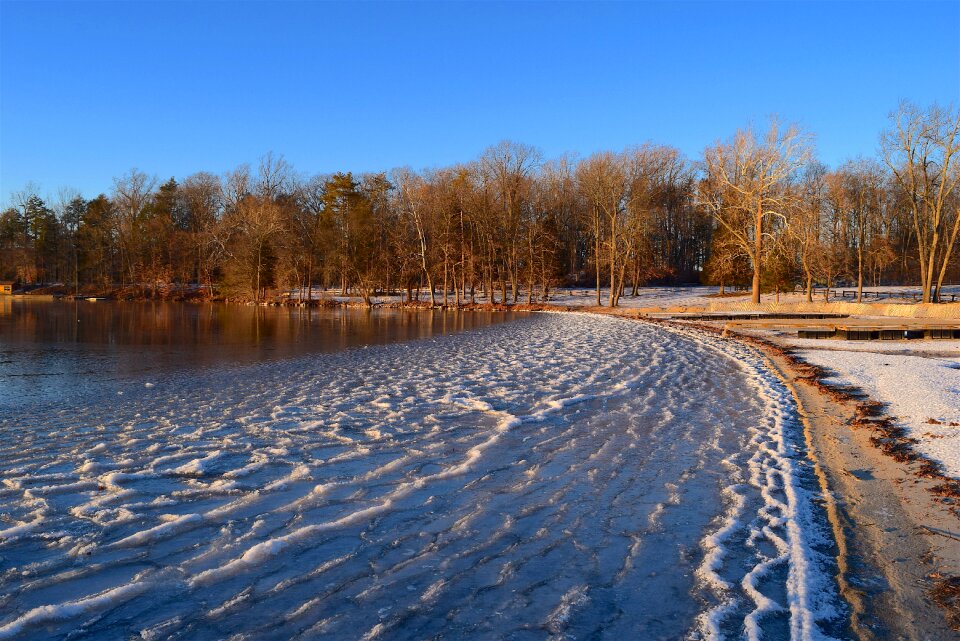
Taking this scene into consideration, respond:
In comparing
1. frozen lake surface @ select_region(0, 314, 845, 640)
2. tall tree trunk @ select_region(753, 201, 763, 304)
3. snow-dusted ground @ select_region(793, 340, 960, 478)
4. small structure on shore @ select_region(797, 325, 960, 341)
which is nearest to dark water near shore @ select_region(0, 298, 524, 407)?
frozen lake surface @ select_region(0, 314, 845, 640)

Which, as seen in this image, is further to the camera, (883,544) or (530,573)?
(883,544)

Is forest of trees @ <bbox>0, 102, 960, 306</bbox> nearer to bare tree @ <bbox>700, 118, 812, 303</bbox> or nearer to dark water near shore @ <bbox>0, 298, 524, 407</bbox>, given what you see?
bare tree @ <bbox>700, 118, 812, 303</bbox>

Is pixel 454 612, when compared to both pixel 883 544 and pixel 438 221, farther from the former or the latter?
pixel 438 221

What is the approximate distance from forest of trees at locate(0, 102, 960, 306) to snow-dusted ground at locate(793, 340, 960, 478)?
59.3 ft

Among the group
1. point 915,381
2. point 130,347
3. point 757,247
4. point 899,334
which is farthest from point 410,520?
point 757,247

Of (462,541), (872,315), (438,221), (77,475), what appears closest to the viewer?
(462,541)

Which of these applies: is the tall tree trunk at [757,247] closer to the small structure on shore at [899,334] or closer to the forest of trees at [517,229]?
the forest of trees at [517,229]

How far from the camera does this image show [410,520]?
4848 mm

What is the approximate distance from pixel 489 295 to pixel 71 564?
169 ft

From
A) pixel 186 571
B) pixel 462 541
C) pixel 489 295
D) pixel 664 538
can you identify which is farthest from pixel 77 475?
pixel 489 295

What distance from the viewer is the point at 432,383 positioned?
11.6 m

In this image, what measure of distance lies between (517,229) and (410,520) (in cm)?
4710

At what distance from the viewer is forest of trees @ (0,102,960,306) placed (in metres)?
39.7

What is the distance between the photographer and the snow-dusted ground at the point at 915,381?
276 inches
